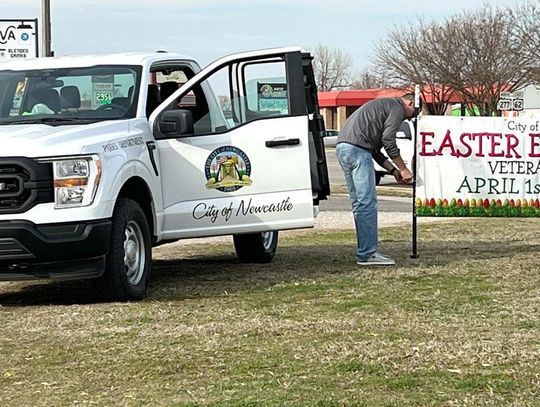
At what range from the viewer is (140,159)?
8695 mm

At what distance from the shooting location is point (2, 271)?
312 inches

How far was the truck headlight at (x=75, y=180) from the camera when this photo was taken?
7.80 meters

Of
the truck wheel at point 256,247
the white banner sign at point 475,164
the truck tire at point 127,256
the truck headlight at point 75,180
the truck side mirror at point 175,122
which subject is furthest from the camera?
the white banner sign at point 475,164

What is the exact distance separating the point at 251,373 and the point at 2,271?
9.24 feet

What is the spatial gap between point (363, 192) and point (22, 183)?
3621 mm

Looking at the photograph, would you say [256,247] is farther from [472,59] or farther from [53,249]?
[472,59]

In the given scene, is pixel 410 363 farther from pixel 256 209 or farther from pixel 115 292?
pixel 256 209

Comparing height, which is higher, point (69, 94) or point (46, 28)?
point (46, 28)

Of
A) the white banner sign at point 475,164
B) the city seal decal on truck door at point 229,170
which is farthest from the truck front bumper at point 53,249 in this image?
the white banner sign at point 475,164

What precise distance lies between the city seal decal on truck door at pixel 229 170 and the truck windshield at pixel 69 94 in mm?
816

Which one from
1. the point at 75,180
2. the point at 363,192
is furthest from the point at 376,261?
the point at 75,180

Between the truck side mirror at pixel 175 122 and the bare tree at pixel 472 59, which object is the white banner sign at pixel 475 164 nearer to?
the truck side mirror at pixel 175 122

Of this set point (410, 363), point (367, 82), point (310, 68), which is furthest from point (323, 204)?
point (367, 82)

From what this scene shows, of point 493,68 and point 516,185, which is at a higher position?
point 493,68
